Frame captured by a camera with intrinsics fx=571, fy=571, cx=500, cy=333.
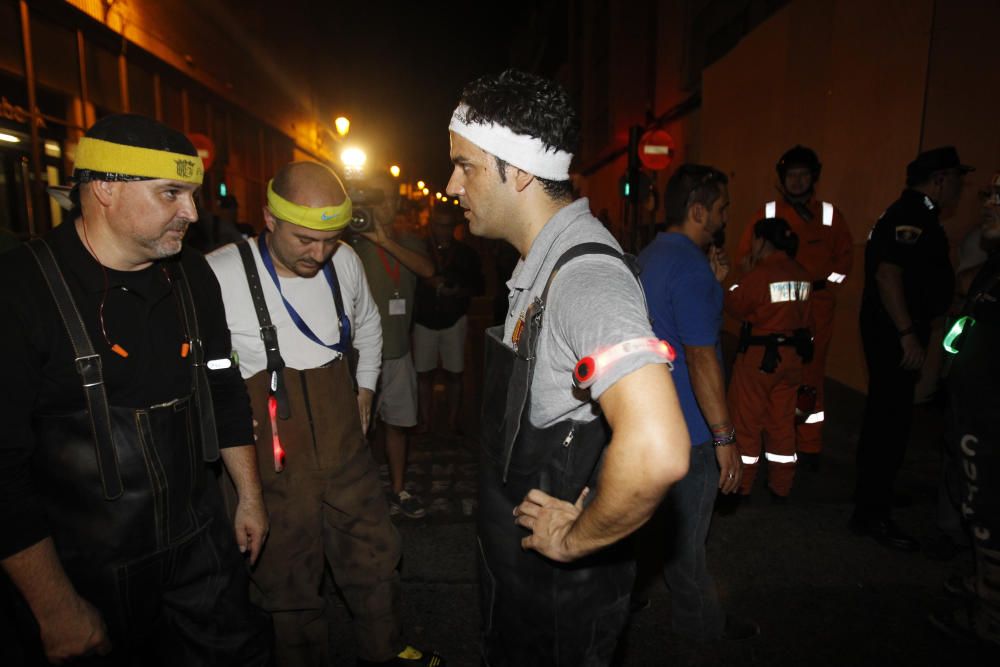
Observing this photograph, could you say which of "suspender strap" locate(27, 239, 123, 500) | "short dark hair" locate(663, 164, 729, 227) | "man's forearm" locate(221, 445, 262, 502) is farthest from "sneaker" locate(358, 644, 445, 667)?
"short dark hair" locate(663, 164, 729, 227)

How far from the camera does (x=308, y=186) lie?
2.63m

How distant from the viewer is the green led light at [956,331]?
2.89 m

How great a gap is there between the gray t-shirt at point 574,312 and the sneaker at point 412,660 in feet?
6.40

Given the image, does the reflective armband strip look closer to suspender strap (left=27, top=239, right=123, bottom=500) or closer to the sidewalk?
the sidewalk

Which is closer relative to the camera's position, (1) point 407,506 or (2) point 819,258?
(1) point 407,506

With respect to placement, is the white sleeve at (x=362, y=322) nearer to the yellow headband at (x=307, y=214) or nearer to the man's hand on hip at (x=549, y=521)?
the yellow headband at (x=307, y=214)

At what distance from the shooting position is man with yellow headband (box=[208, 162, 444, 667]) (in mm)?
2533

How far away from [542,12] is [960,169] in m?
42.7

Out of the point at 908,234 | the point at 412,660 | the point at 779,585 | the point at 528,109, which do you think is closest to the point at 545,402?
the point at 528,109

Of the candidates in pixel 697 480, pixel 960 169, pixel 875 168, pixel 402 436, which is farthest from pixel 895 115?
pixel 402 436

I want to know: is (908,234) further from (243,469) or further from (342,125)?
(342,125)

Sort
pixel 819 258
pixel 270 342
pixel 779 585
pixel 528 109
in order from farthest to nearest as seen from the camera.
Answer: pixel 819 258
pixel 779 585
pixel 270 342
pixel 528 109

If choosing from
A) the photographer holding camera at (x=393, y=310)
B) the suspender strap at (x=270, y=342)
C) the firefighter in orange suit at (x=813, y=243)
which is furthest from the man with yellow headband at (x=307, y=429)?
the firefighter in orange suit at (x=813, y=243)

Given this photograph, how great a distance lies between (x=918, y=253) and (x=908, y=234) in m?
0.15
